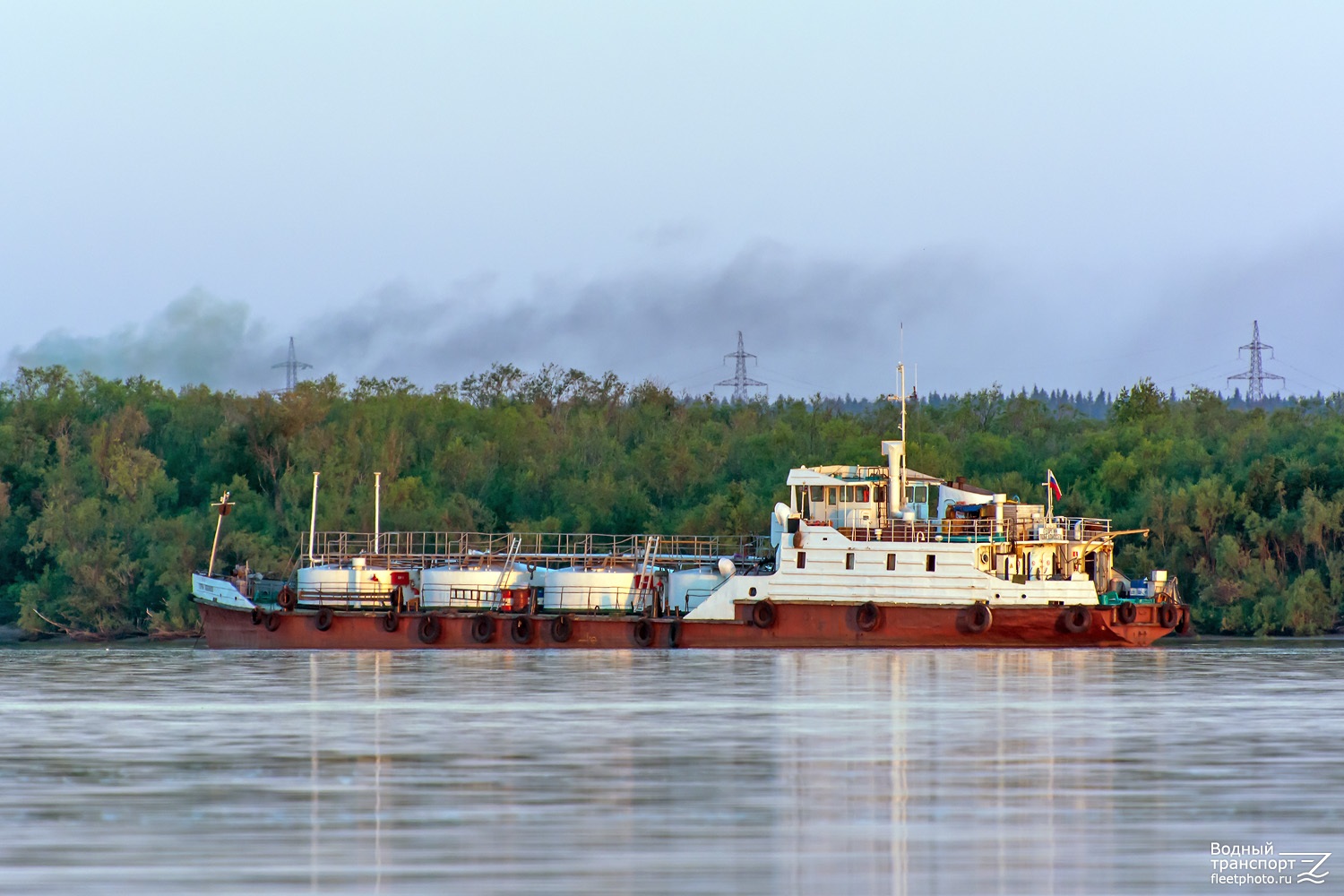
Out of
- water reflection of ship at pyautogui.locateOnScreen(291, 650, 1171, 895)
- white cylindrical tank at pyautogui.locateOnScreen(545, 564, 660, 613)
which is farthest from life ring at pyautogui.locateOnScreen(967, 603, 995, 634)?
water reflection of ship at pyautogui.locateOnScreen(291, 650, 1171, 895)

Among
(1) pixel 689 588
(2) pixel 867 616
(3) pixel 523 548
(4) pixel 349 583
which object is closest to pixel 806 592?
(2) pixel 867 616

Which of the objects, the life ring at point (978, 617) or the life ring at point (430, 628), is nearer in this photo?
the life ring at point (978, 617)

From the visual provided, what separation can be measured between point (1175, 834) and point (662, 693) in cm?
2066

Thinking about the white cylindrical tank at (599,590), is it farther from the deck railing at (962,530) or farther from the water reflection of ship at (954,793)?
the water reflection of ship at (954,793)

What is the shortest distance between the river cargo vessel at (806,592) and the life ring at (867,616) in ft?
0.13

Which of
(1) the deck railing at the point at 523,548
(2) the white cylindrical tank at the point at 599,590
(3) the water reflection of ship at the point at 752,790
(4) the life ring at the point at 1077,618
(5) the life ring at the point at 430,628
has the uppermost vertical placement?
(1) the deck railing at the point at 523,548

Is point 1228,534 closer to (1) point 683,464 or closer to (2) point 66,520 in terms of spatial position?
(1) point 683,464

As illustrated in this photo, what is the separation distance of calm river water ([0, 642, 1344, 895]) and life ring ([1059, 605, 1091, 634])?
8305mm

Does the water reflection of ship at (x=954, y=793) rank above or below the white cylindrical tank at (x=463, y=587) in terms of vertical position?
below

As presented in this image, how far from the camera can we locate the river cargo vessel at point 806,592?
54.9 m

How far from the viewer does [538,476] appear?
301ft

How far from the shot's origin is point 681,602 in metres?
57.9

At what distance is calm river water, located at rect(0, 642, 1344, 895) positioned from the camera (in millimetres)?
19562

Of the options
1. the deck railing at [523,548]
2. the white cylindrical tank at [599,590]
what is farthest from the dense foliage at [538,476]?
the white cylindrical tank at [599,590]
